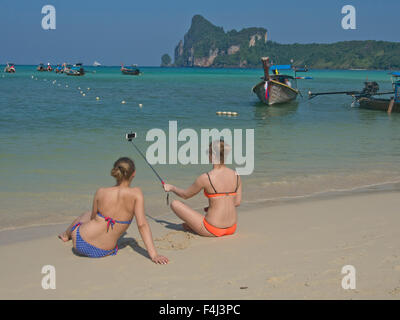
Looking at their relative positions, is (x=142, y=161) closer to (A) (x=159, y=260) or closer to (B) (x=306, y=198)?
(B) (x=306, y=198)

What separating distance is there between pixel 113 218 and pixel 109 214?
0.06 m

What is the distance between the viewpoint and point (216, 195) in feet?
19.1

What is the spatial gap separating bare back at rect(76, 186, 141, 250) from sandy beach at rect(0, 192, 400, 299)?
0.75ft

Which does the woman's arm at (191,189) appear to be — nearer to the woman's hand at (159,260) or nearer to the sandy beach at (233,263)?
the sandy beach at (233,263)

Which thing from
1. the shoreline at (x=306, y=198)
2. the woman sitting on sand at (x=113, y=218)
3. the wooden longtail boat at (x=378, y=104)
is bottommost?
the shoreline at (x=306, y=198)

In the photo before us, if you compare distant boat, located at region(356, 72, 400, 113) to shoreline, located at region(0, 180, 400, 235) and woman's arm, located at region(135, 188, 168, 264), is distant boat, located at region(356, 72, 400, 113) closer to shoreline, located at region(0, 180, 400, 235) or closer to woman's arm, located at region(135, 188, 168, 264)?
shoreline, located at region(0, 180, 400, 235)

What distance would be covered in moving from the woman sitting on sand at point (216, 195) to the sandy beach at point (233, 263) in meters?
0.15

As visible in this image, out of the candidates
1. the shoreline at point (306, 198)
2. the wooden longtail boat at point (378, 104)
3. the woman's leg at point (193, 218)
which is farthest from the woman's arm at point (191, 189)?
the wooden longtail boat at point (378, 104)

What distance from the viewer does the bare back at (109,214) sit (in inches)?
202

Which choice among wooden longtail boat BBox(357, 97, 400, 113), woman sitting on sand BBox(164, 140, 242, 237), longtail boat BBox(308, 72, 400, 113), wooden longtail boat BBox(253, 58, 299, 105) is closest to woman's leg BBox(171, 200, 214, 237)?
woman sitting on sand BBox(164, 140, 242, 237)

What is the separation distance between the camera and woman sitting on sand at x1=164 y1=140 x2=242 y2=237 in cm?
578

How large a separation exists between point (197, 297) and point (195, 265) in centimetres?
80

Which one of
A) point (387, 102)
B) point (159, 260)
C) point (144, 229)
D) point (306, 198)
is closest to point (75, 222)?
point (144, 229)
